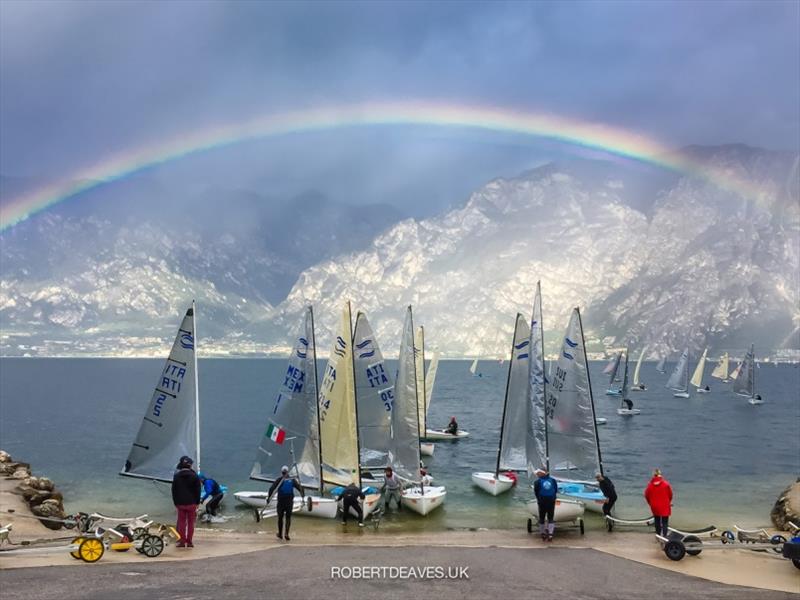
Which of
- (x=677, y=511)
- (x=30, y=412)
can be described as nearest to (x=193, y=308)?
(x=677, y=511)

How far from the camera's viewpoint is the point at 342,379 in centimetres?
3225

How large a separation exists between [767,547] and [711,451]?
174 ft

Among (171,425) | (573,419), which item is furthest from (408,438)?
(171,425)

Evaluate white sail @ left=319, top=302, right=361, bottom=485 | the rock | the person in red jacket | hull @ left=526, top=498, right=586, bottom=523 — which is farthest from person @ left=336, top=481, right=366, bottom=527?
the rock

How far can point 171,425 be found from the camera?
29.5 m

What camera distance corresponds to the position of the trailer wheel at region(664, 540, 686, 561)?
19703mm

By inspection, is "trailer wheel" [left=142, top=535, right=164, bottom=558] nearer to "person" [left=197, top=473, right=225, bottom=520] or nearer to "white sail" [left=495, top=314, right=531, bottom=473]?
"person" [left=197, top=473, right=225, bottom=520]

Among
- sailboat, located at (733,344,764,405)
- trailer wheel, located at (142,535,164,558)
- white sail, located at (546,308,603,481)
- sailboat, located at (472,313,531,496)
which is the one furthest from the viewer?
sailboat, located at (733,344,764,405)

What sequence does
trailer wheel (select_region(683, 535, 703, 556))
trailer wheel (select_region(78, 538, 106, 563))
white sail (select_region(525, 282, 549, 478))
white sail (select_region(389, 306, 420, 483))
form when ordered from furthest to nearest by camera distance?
white sail (select_region(389, 306, 420, 483)), white sail (select_region(525, 282, 549, 478)), trailer wheel (select_region(683, 535, 703, 556)), trailer wheel (select_region(78, 538, 106, 563))

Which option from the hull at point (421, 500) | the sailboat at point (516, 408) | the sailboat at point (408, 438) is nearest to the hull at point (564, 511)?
the hull at point (421, 500)

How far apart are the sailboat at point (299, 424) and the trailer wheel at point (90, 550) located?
14.1 m

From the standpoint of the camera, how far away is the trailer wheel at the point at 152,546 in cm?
1942

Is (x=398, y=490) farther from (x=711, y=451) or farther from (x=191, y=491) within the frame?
(x=711, y=451)

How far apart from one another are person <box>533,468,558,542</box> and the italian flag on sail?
14.0m
